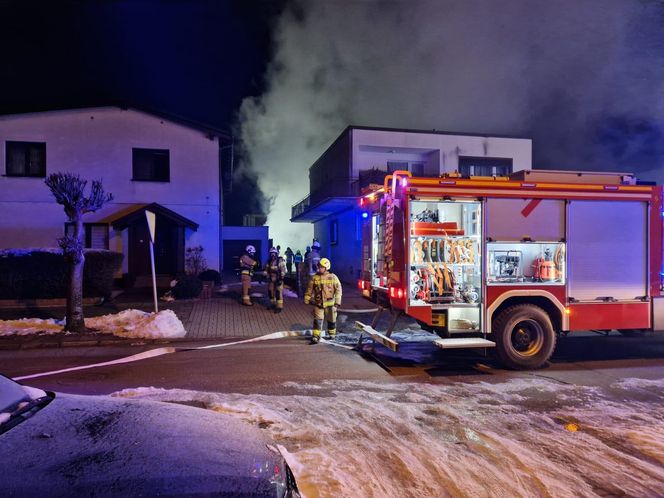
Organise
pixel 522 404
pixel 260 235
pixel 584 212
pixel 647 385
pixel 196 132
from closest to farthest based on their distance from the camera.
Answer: pixel 522 404
pixel 647 385
pixel 584 212
pixel 196 132
pixel 260 235

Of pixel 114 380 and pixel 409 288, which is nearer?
pixel 114 380

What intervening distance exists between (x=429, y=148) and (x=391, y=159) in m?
2.00

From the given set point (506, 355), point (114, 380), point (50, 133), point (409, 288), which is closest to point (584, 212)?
point (506, 355)

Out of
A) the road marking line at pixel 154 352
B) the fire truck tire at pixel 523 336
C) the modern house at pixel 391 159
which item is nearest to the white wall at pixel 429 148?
the modern house at pixel 391 159

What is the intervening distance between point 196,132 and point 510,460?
57.5 feet

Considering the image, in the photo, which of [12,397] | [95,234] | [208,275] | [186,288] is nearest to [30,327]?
[186,288]

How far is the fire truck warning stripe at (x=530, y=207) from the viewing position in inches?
285

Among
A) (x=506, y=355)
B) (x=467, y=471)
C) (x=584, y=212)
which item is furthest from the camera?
(x=584, y=212)

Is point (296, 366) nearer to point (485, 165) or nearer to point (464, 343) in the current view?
point (464, 343)

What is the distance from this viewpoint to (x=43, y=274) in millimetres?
12547

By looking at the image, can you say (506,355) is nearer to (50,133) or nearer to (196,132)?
(196,132)

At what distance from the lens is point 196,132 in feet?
60.8

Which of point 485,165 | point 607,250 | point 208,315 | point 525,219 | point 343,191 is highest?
point 485,165

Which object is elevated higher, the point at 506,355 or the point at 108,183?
the point at 108,183
